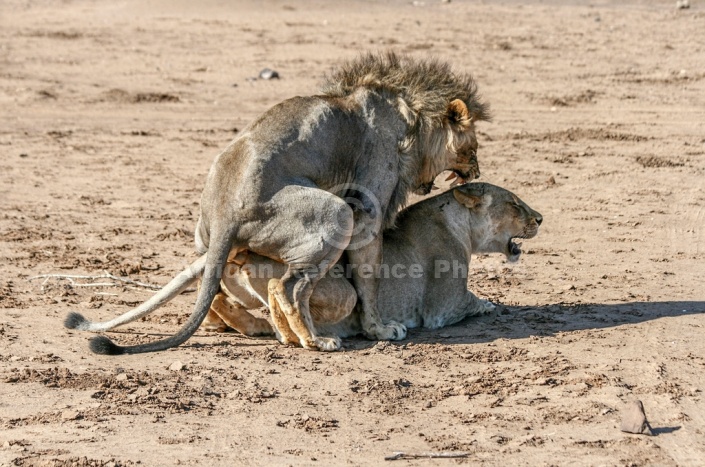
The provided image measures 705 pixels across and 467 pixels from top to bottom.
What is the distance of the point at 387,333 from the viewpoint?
8727 millimetres

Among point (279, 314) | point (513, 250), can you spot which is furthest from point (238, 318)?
point (513, 250)

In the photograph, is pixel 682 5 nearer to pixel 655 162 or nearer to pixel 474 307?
pixel 655 162

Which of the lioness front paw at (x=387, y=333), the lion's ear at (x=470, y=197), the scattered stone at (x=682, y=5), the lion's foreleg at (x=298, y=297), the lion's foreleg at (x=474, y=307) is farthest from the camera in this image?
the scattered stone at (x=682, y=5)

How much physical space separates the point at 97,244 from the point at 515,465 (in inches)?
238

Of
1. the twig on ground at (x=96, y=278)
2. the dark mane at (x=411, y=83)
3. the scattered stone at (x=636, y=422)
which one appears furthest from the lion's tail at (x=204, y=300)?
the scattered stone at (x=636, y=422)

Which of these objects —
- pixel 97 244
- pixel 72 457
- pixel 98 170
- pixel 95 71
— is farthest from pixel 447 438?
Result: pixel 95 71

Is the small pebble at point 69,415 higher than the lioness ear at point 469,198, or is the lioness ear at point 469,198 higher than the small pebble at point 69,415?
the lioness ear at point 469,198

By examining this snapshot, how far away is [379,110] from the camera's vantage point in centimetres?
869

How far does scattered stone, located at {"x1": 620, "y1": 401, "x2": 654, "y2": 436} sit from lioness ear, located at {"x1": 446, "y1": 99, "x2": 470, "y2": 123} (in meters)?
2.82

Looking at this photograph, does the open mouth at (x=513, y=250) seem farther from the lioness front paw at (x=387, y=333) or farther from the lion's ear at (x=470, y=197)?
the lioness front paw at (x=387, y=333)

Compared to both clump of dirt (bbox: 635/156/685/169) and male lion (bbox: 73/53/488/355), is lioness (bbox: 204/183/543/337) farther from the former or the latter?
clump of dirt (bbox: 635/156/685/169)

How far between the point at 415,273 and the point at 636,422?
8.70ft

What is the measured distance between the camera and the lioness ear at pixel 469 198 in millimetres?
9312

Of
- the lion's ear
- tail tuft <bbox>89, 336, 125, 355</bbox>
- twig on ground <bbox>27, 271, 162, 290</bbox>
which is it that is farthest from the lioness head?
tail tuft <bbox>89, 336, 125, 355</bbox>
